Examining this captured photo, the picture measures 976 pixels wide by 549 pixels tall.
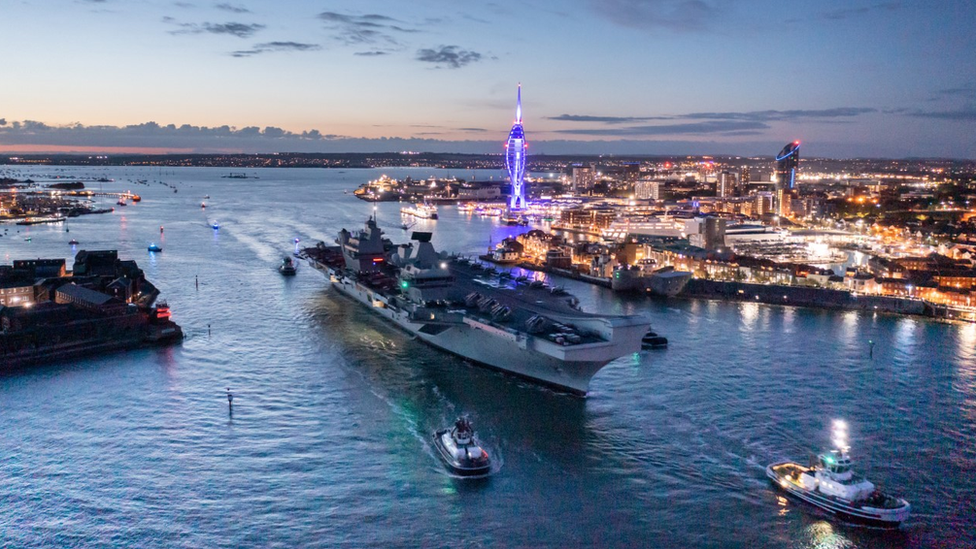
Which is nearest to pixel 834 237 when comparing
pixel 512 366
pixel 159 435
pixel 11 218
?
pixel 512 366

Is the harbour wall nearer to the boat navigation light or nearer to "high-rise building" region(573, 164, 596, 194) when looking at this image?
the boat navigation light

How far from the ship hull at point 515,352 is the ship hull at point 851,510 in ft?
13.3

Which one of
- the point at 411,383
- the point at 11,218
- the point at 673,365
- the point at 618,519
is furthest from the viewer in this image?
the point at 11,218

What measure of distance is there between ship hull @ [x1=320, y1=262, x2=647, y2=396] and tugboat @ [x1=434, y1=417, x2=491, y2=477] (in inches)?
105

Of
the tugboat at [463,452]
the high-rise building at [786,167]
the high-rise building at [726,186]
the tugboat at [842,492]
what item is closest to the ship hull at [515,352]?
the tugboat at [463,452]

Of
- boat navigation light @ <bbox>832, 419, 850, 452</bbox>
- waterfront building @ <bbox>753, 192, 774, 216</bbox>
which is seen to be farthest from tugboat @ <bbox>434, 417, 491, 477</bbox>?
waterfront building @ <bbox>753, 192, 774, 216</bbox>

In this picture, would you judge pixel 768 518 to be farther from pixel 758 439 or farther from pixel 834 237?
pixel 834 237

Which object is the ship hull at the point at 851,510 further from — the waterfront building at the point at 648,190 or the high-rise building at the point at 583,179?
the high-rise building at the point at 583,179

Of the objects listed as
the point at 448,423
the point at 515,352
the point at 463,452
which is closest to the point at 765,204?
the point at 515,352

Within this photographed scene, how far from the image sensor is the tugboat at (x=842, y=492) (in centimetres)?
900

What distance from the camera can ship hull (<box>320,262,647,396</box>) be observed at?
1299cm

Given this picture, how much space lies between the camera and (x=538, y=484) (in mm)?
9883

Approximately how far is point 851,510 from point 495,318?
24.8 feet

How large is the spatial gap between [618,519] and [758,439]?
3.54m
